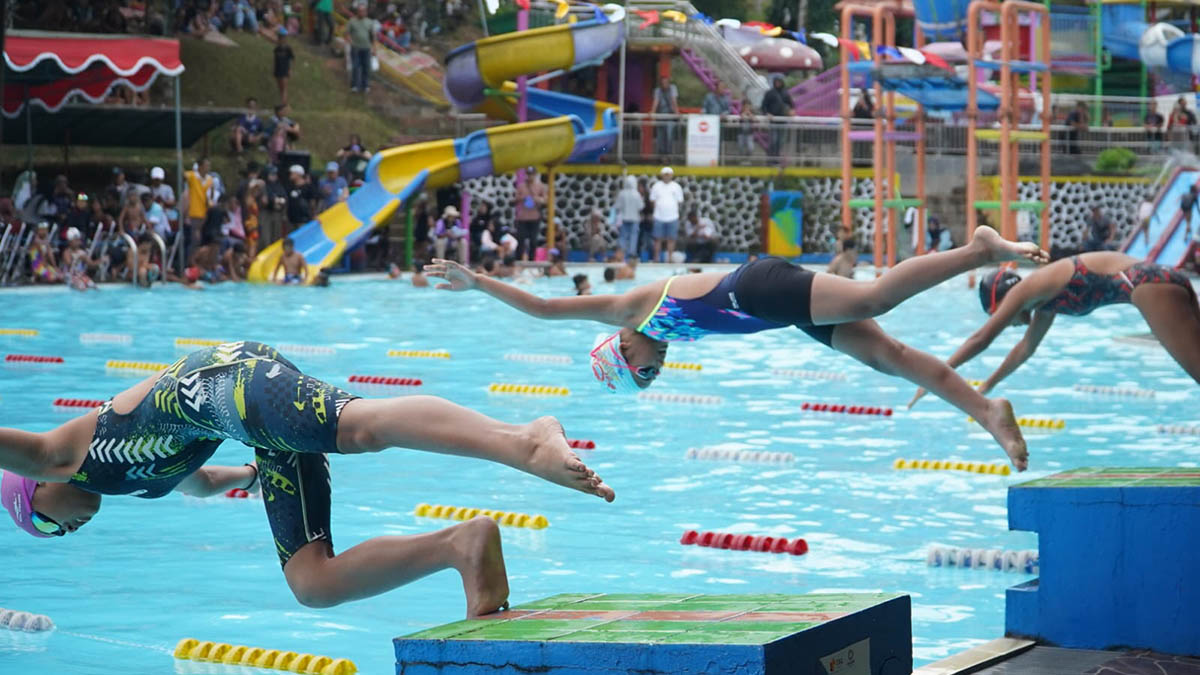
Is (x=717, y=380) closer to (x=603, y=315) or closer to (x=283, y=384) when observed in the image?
(x=603, y=315)

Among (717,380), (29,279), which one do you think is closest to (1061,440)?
(717,380)

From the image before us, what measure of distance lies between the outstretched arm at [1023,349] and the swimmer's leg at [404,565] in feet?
12.6

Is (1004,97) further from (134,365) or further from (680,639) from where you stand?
(680,639)

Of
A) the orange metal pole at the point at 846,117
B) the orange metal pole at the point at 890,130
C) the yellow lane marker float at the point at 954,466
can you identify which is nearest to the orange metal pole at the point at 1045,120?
the orange metal pole at the point at 890,130

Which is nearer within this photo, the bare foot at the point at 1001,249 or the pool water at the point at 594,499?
the bare foot at the point at 1001,249

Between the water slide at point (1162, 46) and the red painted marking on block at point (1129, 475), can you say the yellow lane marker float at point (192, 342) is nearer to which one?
the red painted marking on block at point (1129, 475)

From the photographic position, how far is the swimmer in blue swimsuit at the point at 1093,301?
23.5 ft

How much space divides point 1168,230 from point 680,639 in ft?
71.5

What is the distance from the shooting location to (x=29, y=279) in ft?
64.6

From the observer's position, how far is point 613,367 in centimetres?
635

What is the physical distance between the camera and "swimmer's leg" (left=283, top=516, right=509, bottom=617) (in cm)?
366

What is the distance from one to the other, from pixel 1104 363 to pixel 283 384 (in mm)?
12965

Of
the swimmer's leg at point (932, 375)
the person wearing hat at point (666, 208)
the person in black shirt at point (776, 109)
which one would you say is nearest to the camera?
the swimmer's leg at point (932, 375)

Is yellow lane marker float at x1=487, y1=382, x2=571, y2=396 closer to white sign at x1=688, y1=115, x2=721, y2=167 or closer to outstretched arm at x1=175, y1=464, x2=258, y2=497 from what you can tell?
outstretched arm at x1=175, y1=464, x2=258, y2=497
